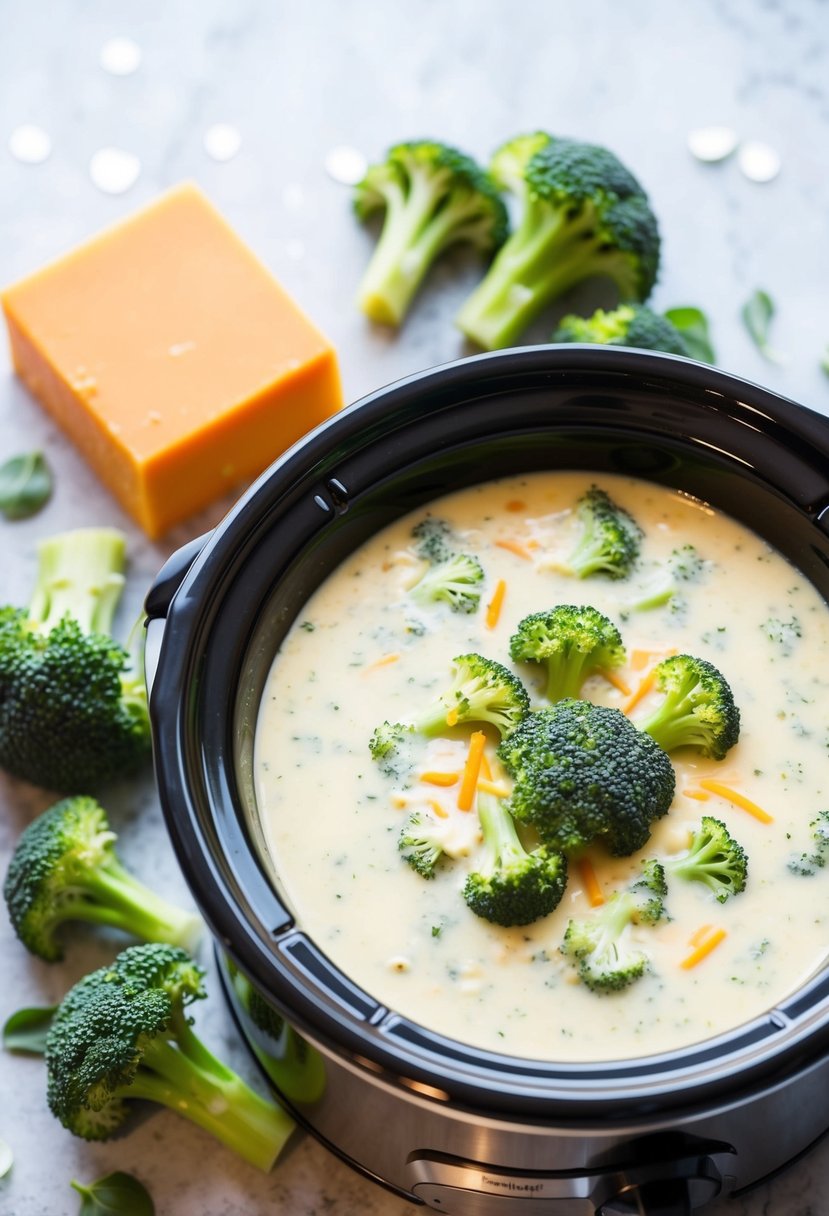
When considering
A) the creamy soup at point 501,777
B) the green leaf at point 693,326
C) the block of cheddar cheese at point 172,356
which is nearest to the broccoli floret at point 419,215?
the block of cheddar cheese at point 172,356

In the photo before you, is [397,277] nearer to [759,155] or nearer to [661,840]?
[759,155]

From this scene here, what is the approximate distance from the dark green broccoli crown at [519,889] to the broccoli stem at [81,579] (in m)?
1.06

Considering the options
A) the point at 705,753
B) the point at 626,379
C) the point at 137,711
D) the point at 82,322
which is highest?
the point at 626,379

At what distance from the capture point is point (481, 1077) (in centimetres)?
188

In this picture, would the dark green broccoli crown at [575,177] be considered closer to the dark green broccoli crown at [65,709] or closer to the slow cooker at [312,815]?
the slow cooker at [312,815]

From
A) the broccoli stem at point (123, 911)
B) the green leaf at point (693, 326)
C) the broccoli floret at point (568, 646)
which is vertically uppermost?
the green leaf at point (693, 326)

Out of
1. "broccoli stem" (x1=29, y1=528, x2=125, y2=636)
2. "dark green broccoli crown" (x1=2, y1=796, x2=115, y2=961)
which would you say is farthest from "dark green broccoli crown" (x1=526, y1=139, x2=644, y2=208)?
"dark green broccoli crown" (x1=2, y1=796, x2=115, y2=961)

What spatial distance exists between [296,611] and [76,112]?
1.55 meters

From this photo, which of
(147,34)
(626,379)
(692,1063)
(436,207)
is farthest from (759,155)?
(692,1063)

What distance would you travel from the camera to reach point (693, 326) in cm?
311

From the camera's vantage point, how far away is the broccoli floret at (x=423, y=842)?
84.7 inches

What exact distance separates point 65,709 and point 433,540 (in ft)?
2.34

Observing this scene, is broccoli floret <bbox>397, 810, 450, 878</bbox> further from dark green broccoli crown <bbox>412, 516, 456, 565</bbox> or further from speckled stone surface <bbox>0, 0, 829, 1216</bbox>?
speckled stone surface <bbox>0, 0, 829, 1216</bbox>

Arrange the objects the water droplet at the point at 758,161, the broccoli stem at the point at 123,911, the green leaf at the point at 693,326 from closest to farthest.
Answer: the broccoli stem at the point at 123,911, the green leaf at the point at 693,326, the water droplet at the point at 758,161
